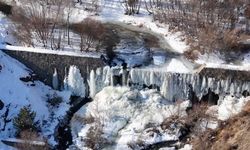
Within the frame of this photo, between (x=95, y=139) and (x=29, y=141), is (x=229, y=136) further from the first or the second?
(x=29, y=141)

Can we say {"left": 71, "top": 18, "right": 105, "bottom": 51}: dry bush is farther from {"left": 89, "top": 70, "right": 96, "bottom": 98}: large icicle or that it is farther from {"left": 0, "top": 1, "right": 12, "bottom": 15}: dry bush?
{"left": 0, "top": 1, "right": 12, "bottom": 15}: dry bush

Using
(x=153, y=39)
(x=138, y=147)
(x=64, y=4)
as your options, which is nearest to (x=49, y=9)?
(x=64, y=4)

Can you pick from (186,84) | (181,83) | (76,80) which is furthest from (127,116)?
(76,80)

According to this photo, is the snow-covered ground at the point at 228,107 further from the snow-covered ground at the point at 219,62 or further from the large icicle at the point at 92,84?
the large icicle at the point at 92,84

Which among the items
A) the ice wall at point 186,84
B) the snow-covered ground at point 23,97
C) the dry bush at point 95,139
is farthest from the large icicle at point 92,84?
the dry bush at point 95,139

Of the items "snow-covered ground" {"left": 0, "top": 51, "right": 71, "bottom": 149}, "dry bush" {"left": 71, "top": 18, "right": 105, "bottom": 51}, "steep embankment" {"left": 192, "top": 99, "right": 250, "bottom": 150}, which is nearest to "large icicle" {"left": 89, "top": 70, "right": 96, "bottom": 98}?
"snow-covered ground" {"left": 0, "top": 51, "right": 71, "bottom": 149}

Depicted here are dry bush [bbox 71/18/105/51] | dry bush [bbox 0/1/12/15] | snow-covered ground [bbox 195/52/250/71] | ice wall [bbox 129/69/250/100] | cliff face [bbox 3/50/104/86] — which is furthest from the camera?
dry bush [bbox 0/1/12/15]
